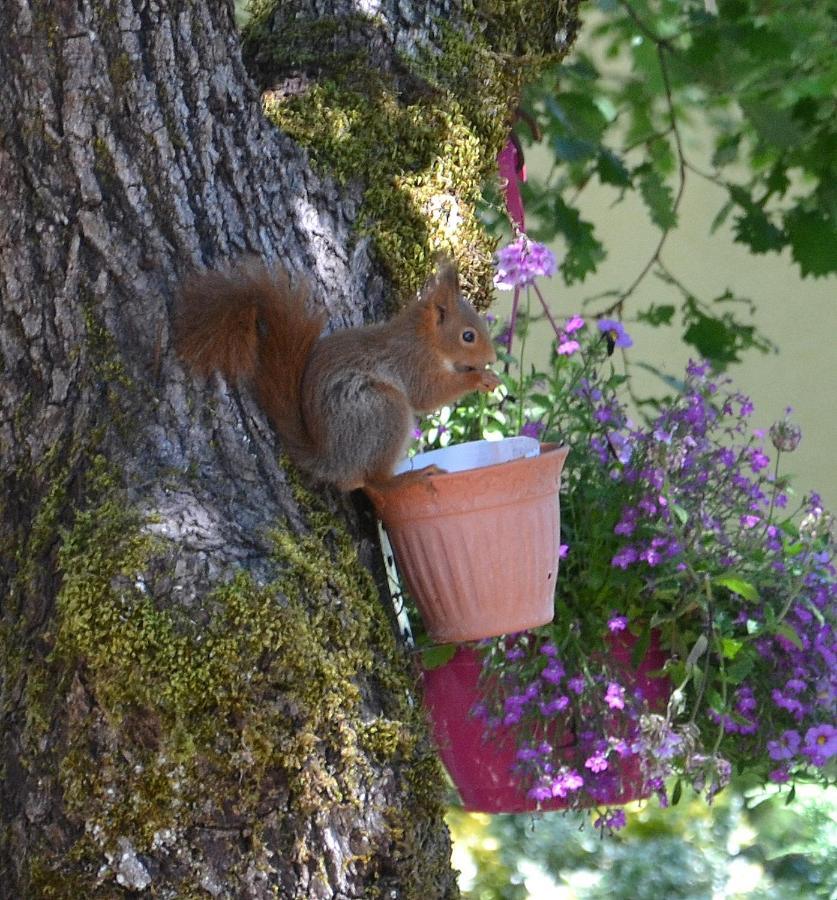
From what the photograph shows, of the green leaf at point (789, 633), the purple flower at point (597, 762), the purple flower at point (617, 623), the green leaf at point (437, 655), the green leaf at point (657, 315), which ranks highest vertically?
the green leaf at point (657, 315)

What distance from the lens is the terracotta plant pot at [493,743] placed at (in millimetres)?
1673

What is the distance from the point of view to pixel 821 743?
168 cm

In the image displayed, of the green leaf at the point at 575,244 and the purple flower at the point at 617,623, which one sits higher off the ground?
the green leaf at the point at 575,244

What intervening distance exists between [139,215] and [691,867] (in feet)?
6.55

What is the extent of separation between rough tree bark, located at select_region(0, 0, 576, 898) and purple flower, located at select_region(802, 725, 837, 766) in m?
0.55

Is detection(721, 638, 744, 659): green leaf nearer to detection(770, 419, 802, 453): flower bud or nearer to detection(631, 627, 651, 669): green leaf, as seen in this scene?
detection(631, 627, 651, 669): green leaf

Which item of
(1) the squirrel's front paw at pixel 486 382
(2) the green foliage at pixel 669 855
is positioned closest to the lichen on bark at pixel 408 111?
(1) the squirrel's front paw at pixel 486 382

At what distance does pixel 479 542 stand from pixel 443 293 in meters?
0.32

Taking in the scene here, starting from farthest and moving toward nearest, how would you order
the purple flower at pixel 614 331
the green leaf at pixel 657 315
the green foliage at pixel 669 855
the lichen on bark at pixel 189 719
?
1. the green foliage at pixel 669 855
2. the green leaf at pixel 657 315
3. the purple flower at pixel 614 331
4. the lichen on bark at pixel 189 719

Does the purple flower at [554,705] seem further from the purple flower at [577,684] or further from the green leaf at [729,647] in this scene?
the green leaf at [729,647]

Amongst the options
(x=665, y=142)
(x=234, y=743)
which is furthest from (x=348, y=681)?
(x=665, y=142)

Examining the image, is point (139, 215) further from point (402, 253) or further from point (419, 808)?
point (419, 808)

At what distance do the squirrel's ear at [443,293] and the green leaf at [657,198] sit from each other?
1.29 metres

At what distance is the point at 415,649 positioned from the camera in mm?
1524
